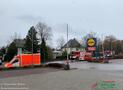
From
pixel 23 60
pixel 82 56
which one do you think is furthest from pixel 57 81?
pixel 82 56

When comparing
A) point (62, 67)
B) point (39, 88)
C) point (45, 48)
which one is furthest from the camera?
point (45, 48)

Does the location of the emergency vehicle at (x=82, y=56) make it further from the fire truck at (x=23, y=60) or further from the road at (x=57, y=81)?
the road at (x=57, y=81)

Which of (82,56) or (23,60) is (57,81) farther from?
(82,56)

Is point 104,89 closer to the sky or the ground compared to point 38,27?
closer to the ground

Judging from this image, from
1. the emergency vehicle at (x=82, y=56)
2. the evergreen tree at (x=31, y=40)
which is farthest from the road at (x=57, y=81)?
the evergreen tree at (x=31, y=40)

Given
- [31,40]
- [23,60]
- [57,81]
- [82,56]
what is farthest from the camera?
[31,40]

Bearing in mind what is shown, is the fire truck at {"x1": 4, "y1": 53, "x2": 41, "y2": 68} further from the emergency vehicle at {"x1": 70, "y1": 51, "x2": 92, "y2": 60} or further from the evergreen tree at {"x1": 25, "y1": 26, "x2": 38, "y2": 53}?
the evergreen tree at {"x1": 25, "y1": 26, "x2": 38, "y2": 53}

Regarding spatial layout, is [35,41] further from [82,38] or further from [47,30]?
[82,38]

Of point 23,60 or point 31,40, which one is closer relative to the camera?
point 23,60

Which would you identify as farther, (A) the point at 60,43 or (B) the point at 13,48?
(A) the point at 60,43

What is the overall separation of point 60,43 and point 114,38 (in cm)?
2986

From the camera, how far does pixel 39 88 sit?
16531 millimetres

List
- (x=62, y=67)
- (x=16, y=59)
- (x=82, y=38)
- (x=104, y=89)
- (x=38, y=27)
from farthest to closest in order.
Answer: (x=82, y=38) < (x=38, y=27) < (x=16, y=59) < (x=62, y=67) < (x=104, y=89)

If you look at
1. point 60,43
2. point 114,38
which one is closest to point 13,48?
point 60,43
